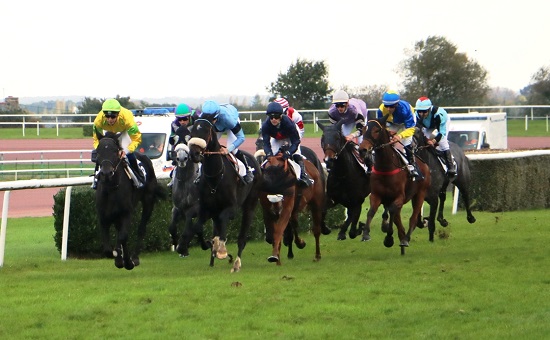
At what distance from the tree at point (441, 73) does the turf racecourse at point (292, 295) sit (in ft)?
107

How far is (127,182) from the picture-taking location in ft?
34.8

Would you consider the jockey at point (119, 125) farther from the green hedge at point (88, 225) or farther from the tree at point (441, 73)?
the tree at point (441, 73)

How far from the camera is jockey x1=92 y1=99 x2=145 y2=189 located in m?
10.5

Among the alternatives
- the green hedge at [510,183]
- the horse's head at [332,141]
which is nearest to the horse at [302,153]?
the horse's head at [332,141]

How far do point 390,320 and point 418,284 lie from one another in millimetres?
1729

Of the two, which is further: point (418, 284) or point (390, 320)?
point (418, 284)

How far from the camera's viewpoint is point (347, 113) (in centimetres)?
1292

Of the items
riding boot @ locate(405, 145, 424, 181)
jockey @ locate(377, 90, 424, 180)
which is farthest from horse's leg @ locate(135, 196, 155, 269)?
riding boot @ locate(405, 145, 424, 181)

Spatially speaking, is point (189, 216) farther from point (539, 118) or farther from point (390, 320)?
point (539, 118)

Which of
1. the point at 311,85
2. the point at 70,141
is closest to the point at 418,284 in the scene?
the point at 70,141

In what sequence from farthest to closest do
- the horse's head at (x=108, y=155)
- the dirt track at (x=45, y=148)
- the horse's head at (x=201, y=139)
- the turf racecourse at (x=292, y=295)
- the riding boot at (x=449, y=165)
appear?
1. the dirt track at (x=45, y=148)
2. the riding boot at (x=449, y=165)
3. the horse's head at (x=201, y=139)
4. the horse's head at (x=108, y=155)
5. the turf racecourse at (x=292, y=295)

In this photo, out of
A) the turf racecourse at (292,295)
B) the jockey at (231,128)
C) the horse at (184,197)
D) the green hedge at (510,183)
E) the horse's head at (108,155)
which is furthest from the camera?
the green hedge at (510,183)

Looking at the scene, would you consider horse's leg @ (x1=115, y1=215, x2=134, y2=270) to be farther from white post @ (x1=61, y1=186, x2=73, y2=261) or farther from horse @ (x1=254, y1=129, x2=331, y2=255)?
horse @ (x1=254, y1=129, x2=331, y2=255)

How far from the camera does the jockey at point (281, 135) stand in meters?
11.3
